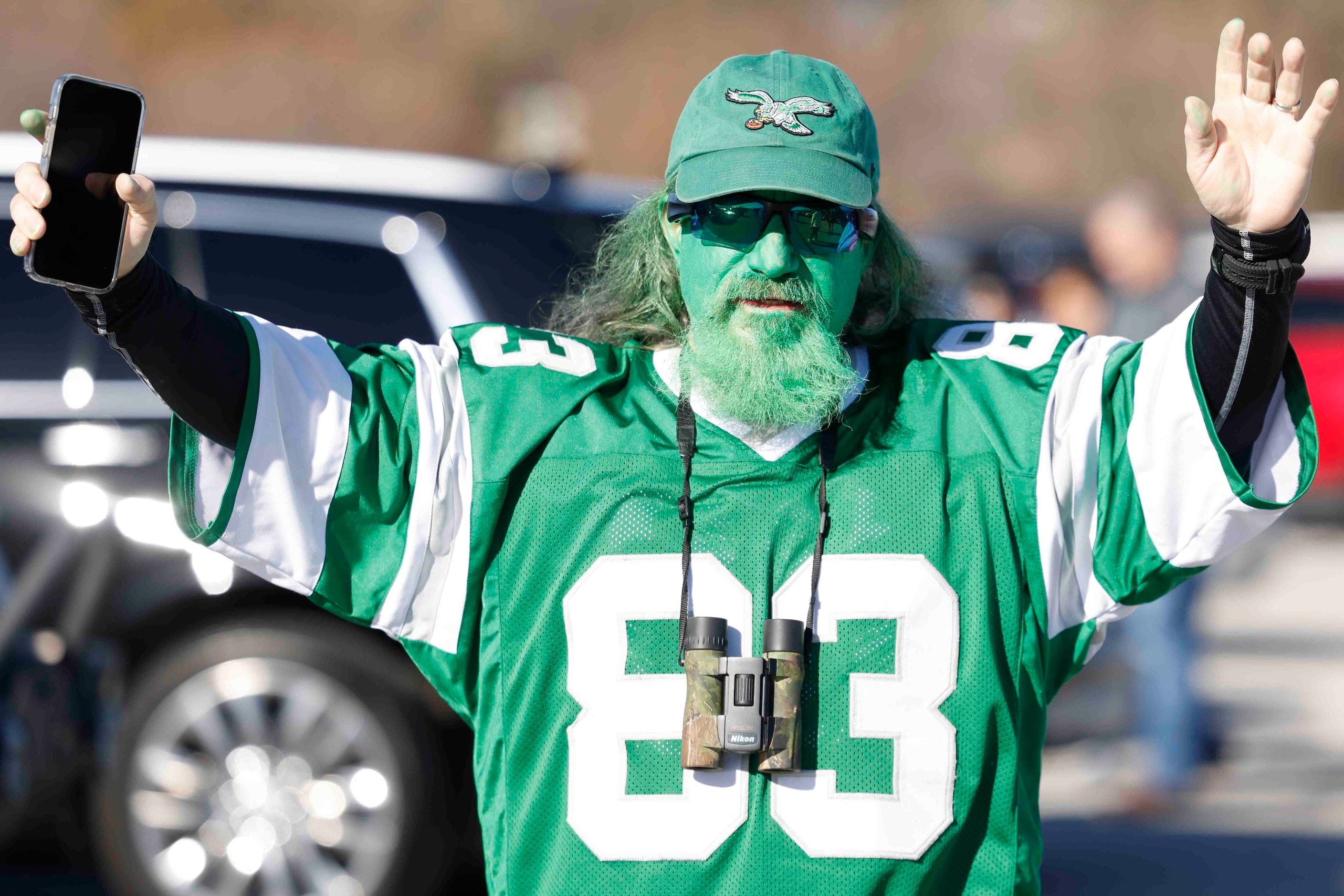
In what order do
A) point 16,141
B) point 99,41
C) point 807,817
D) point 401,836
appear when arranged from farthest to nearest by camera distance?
point 99,41, point 16,141, point 401,836, point 807,817

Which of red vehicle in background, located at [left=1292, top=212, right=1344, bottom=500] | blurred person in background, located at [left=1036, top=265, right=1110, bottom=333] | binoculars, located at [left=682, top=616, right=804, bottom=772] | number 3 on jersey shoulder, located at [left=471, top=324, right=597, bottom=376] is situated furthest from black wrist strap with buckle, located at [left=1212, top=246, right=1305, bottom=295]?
red vehicle in background, located at [left=1292, top=212, right=1344, bottom=500]

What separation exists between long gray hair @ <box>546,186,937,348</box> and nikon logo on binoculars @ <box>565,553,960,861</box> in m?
0.48

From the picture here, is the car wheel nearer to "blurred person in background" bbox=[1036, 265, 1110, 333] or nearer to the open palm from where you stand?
the open palm

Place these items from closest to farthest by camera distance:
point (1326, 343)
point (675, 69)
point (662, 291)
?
1. point (662, 291)
2. point (1326, 343)
3. point (675, 69)

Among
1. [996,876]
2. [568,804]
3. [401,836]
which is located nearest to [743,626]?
[568,804]

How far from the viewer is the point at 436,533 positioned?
7.80 ft

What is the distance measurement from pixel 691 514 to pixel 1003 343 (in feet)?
1.86

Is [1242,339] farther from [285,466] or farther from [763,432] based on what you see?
[285,466]

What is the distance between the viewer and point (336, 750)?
13.8 ft

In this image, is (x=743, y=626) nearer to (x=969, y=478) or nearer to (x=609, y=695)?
(x=609, y=695)

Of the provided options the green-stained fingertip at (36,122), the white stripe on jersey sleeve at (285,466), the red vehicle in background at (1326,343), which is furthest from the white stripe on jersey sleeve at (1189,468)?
the red vehicle in background at (1326,343)

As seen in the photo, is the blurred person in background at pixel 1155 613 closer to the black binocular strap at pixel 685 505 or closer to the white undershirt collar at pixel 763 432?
the white undershirt collar at pixel 763 432

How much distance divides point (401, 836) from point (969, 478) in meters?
2.35

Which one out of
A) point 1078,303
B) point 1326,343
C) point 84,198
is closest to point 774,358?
point 84,198
